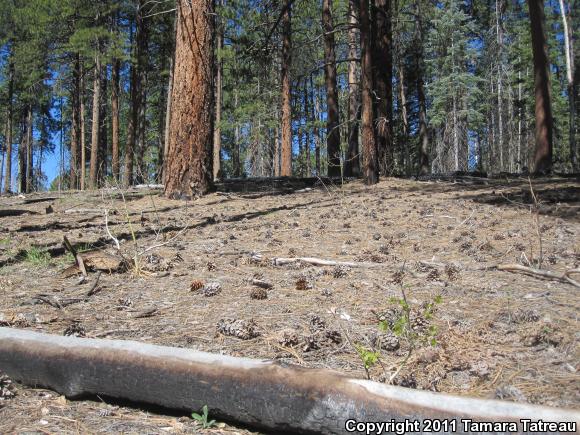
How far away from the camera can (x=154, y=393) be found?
1.91 m

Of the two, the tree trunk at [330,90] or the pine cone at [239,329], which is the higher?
the tree trunk at [330,90]

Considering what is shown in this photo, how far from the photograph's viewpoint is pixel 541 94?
1044 centimetres

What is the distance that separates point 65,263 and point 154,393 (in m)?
2.70

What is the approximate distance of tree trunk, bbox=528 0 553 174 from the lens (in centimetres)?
1005

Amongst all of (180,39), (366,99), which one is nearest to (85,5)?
(180,39)

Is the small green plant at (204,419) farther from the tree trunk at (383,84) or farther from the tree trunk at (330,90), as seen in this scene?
the tree trunk at (330,90)

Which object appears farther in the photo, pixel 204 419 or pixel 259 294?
pixel 259 294

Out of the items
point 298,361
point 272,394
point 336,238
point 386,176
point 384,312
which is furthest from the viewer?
point 386,176

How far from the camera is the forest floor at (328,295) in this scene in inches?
80.0

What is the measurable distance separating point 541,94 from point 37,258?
1014 cm

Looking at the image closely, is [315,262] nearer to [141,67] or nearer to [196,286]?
[196,286]

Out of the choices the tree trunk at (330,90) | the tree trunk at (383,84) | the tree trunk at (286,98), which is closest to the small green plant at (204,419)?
the tree trunk at (383,84)

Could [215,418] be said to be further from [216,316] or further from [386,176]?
[386,176]
